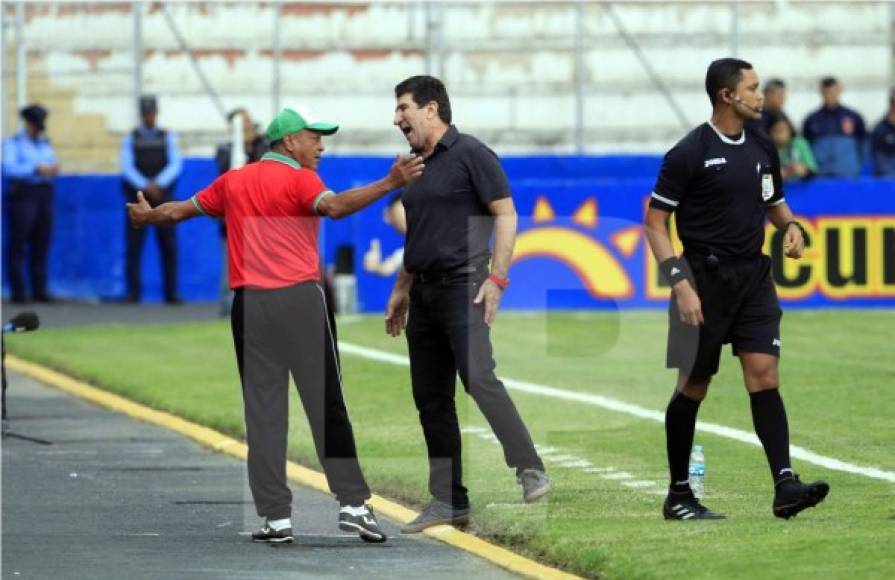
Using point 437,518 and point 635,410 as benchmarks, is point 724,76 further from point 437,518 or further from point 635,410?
point 635,410

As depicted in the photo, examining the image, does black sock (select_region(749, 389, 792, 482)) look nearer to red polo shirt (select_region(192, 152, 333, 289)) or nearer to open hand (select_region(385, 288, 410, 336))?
open hand (select_region(385, 288, 410, 336))

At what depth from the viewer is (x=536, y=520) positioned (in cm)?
1052

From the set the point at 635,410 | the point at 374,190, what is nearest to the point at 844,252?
the point at 635,410

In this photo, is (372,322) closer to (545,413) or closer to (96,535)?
(545,413)

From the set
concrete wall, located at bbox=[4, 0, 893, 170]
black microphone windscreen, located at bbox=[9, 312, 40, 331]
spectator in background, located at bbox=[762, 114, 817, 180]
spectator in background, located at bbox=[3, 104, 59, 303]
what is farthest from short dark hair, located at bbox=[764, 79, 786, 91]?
black microphone windscreen, located at bbox=[9, 312, 40, 331]

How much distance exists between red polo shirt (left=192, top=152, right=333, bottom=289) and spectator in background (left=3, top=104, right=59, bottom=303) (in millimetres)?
16038

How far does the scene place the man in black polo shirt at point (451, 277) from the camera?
10719 millimetres

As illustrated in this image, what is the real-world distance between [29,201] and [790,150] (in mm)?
8477

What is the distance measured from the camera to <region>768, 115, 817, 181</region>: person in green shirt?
2393 centimetres

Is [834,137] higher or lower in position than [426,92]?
lower

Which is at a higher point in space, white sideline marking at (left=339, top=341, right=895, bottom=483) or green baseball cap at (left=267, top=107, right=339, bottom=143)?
green baseball cap at (left=267, top=107, right=339, bottom=143)

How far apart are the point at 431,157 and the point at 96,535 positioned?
227cm

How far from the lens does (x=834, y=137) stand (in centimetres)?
2547

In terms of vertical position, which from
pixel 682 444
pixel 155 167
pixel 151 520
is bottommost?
pixel 151 520
